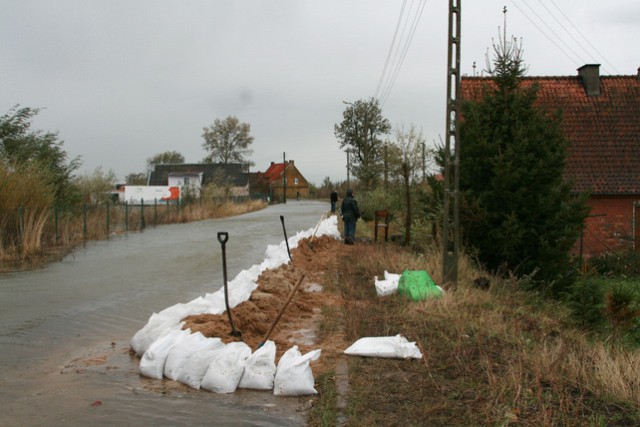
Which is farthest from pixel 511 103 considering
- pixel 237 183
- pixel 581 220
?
pixel 237 183

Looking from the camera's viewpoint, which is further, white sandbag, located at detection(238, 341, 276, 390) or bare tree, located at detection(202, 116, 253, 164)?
bare tree, located at detection(202, 116, 253, 164)

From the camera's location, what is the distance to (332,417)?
4.76 m

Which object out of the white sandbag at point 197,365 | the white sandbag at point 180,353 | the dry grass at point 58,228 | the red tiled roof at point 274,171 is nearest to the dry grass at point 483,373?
the white sandbag at point 197,365

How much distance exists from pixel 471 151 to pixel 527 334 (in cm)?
678

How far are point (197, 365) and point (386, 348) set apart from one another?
186 centimetres

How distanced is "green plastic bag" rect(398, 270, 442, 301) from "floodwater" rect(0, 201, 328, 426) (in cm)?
376

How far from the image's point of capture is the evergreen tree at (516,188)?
12680 millimetres

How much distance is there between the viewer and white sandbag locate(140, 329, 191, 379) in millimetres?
5992

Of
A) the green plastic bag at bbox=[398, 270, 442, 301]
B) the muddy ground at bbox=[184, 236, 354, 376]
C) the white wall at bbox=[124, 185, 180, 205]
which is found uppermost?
the white wall at bbox=[124, 185, 180, 205]

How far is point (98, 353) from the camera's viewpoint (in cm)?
708

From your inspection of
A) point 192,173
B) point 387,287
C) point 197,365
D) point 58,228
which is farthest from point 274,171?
point 197,365

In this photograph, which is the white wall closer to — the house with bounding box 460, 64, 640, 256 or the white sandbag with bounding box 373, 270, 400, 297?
the house with bounding box 460, 64, 640, 256

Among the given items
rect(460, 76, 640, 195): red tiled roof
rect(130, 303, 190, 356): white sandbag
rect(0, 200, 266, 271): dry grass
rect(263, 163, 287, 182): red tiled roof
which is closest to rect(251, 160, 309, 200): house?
rect(263, 163, 287, 182): red tiled roof

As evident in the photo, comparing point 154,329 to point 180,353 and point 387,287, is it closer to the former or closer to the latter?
point 180,353
